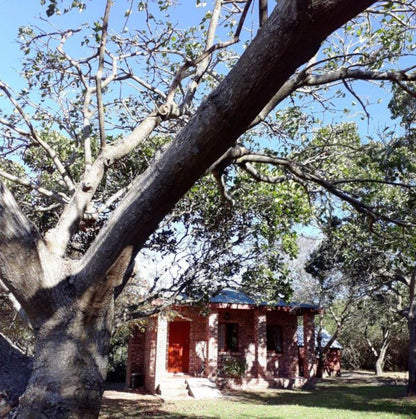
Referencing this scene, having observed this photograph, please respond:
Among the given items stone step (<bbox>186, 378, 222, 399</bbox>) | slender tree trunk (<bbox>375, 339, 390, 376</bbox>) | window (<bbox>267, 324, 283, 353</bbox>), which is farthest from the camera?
slender tree trunk (<bbox>375, 339, 390, 376</bbox>)

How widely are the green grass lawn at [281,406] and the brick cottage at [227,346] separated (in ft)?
4.89

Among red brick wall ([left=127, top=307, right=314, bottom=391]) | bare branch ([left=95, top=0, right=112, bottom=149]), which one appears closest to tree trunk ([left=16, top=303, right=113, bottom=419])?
bare branch ([left=95, top=0, right=112, bottom=149])

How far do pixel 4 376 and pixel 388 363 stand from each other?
3280 centimetres

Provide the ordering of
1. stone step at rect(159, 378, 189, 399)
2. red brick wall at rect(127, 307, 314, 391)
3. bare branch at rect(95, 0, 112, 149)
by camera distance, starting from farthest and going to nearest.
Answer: red brick wall at rect(127, 307, 314, 391) < stone step at rect(159, 378, 189, 399) < bare branch at rect(95, 0, 112, 149)

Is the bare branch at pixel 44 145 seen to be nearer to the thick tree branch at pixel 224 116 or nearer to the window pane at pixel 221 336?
the thick tree branch at pixel 224 116

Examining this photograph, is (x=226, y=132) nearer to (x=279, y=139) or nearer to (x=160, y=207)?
(x=160, y=207)

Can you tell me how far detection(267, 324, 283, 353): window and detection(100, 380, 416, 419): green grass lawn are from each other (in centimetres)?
354

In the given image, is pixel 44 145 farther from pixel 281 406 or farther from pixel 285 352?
pixel 285 352

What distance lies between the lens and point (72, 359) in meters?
2.93

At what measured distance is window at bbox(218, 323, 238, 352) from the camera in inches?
838

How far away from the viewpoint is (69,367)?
2.90m

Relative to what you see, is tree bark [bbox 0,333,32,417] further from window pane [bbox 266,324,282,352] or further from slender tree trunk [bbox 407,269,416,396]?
window pane [bbox 266,324,282,352]

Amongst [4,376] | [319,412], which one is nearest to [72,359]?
[4,376]

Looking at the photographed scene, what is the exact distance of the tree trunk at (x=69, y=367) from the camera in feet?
9.11
